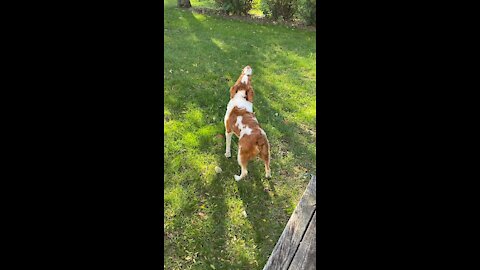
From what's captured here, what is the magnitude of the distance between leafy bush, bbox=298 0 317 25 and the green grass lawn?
9.38 feet

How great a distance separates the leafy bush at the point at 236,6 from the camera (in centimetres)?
1295

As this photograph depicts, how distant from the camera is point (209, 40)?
384 inches

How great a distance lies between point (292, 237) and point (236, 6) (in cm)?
1120

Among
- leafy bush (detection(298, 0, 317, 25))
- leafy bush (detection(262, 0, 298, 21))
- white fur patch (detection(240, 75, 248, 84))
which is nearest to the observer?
white fur patch (detection(240, 75, 248, 84))

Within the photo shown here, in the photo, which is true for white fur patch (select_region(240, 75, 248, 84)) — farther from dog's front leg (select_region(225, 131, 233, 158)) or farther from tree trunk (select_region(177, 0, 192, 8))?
tree trunk (select_region(177, 0, 192, 8))

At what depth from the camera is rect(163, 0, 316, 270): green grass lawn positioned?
141 inches

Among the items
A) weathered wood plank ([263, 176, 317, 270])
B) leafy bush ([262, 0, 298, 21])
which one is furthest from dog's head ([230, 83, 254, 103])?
leafy bush ([262, 0, 298, 21])

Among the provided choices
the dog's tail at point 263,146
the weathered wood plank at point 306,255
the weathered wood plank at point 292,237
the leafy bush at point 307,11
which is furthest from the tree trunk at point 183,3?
the weathered wood plank at point 306,255

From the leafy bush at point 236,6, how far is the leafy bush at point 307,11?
67.3 inches

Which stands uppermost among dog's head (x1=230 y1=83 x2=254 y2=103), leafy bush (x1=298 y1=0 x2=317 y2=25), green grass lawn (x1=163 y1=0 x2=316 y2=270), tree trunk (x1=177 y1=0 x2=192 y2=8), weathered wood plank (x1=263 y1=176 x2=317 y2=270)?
dog's head (x1=230 y1=83 x2=254 y2=103)

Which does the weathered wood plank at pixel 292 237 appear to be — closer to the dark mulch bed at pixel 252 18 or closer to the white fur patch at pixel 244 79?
the white fur patch at pixel 244 79

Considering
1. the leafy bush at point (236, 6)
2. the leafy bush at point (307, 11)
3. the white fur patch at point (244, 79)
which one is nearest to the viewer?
the white fur patch at point (244, 79)
